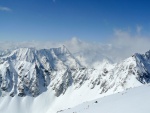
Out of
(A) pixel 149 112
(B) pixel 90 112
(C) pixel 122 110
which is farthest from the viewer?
(B) pixel 90 112

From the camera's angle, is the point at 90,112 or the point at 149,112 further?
the point at 90,112

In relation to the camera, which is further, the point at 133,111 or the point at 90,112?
the point at 90,112

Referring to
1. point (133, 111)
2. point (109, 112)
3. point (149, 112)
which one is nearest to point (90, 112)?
point (109, 112)

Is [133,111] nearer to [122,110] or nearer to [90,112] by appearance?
[122,110]

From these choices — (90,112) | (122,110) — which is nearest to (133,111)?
(122,110)

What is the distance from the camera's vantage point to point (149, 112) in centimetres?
2067

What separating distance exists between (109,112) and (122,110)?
1.59 meters

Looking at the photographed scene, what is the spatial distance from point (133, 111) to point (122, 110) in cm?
210

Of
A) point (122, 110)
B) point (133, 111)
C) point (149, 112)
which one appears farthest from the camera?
point (122, 110)

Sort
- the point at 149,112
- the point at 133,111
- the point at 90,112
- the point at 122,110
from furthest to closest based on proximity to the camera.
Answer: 1. the point at 90,112
2. the point at 122,110
3. the point at 133,111
4. the point at 149,112

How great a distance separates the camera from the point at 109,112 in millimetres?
26156

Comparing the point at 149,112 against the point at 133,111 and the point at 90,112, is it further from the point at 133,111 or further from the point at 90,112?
the point at 90,112

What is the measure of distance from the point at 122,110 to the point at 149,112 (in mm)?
4641

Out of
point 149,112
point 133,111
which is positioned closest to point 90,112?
point 133,111
